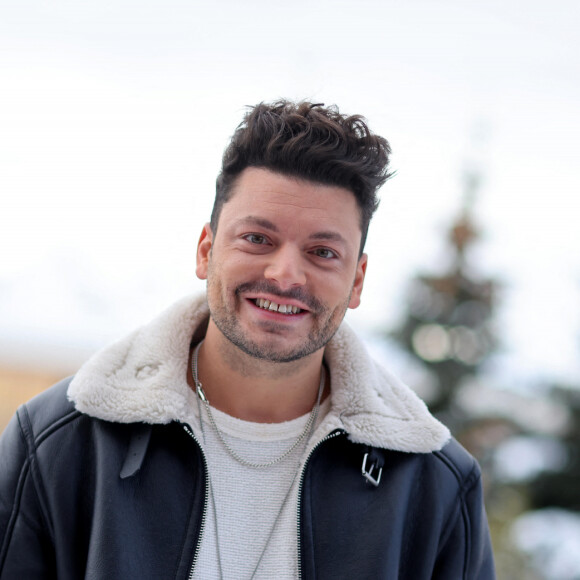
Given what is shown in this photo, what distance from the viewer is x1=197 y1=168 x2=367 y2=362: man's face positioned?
2.07 metres

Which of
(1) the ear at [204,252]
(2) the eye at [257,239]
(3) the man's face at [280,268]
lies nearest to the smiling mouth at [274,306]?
(3) the man's face at [280,268]

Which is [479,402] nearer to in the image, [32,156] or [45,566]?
[45,566]

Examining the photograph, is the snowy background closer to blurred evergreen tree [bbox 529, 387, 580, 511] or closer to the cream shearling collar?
blurred evergreen tree [bbox 529, 387, 580, 511]

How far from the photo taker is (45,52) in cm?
1216

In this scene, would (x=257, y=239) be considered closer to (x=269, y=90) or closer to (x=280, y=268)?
(x=280, y=268)

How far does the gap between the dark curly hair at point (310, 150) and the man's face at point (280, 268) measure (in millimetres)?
59

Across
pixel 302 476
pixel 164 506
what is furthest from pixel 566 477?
pixel 164 506

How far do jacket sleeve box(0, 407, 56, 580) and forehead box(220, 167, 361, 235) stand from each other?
0.92 meters

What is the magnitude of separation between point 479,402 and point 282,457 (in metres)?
7.67

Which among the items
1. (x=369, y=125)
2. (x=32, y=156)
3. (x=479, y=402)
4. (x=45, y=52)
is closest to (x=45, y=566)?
(x=369, y=125)

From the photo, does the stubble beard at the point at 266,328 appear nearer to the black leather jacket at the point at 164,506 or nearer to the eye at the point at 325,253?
the eye at the point at 325,253

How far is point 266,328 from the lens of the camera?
207 centimetres

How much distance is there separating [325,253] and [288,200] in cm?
20

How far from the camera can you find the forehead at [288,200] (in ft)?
6.97
